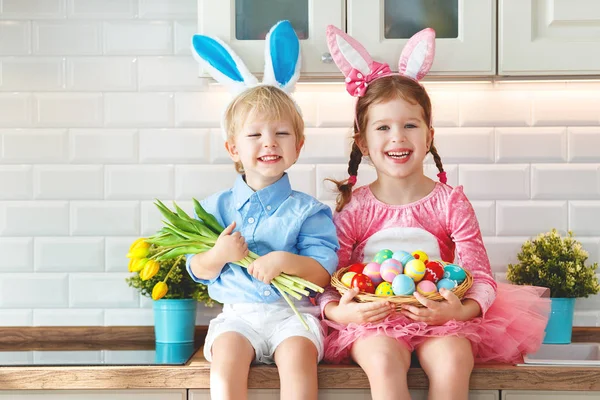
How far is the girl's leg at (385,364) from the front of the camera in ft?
5.17

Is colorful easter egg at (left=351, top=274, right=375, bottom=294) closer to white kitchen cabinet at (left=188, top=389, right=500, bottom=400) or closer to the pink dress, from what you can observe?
the pink dress

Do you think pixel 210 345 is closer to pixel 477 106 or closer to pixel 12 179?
pixel 12 179

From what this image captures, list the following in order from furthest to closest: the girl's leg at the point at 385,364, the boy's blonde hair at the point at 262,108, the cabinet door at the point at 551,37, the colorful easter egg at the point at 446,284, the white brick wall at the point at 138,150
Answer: the white brick wall at the point at 138,150, the cabinet door at the point at 551,37, the boy's blonde hair at the point at 262,108, the colorful easter egg at the point at 446,284, the girl's leg at the point at 385,364

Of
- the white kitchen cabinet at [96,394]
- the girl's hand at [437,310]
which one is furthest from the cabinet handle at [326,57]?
the white kitchen cabinet at [96,394]

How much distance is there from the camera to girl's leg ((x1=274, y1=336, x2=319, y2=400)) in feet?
5.24

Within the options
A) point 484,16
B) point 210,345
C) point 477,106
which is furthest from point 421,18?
point 210,345

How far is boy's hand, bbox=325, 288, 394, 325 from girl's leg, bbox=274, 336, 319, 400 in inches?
3.6

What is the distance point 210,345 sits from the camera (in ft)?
5.70

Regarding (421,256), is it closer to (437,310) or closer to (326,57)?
(437,310)

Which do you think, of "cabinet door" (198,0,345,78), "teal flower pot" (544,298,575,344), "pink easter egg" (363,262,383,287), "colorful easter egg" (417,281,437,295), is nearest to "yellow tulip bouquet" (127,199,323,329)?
"pink easter egg" (363,262,383,287)

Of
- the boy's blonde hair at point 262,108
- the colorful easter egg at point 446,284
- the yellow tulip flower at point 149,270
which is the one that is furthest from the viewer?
the yellow tulip flower at point 149,270

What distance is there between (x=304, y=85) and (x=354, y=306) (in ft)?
2.54

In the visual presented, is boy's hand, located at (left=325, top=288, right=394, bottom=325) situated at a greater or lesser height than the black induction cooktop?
→ greater

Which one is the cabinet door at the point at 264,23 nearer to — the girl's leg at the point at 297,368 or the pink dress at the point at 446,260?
the pink dress at the point at 446,260
